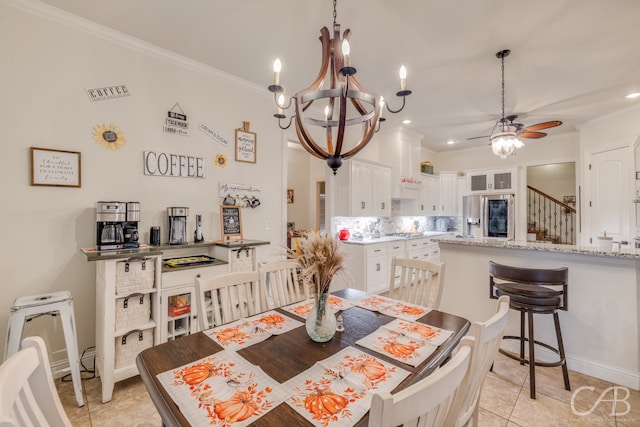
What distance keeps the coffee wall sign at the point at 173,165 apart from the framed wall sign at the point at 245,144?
465 mm

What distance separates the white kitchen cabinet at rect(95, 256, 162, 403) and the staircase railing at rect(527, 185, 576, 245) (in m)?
7.64

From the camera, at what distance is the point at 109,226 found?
225 cm

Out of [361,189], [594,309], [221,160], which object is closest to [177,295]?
[221,160]

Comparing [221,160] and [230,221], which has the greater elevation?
[221,160]

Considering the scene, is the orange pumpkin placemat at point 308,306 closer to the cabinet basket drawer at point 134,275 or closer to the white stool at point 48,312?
the cabinet basket drawer at point 134,275

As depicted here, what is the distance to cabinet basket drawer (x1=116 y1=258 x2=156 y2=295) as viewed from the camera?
6.75ft

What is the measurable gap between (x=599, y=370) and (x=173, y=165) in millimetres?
4185

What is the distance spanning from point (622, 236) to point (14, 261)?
7202 millimetres

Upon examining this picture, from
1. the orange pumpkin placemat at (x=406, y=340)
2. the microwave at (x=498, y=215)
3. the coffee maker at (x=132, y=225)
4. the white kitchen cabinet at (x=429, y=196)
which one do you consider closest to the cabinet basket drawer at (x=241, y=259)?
the coffee maker at (x=132, y=225)

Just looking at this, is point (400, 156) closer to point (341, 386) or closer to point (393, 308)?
point (393, 308)

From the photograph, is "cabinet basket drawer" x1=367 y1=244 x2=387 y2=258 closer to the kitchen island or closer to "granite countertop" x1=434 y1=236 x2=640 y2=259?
"granite countertop" x1=434 y1=236 x2=640 y2=259

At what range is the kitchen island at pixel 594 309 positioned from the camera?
2135 millimetres

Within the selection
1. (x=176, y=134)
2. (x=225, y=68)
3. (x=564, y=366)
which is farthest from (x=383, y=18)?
(x=564, y=366)

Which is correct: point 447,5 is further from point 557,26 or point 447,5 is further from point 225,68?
point 225,68
